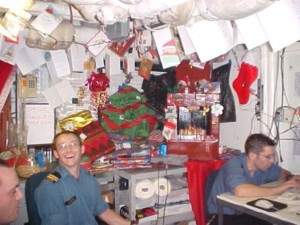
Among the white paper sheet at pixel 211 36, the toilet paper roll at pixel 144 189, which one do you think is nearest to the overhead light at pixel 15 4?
the white paper sheet at pixel 211 36

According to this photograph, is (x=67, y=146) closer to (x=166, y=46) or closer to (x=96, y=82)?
(x=166, y=46)

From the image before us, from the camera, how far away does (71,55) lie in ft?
9.50

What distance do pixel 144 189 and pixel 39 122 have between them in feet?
3.48

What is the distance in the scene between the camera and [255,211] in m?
1.89

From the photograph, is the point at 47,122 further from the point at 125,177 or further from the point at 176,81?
the point at 176,81

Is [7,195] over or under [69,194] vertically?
over

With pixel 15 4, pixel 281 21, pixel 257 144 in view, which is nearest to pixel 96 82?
pixel 15 4

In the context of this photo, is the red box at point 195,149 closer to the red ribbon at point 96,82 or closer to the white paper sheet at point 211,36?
the red ribbon at point 96,82

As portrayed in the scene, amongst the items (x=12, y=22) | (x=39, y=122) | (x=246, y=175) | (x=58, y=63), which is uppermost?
(x=12, y=22)

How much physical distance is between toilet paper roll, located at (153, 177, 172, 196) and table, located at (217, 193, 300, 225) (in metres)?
0.60

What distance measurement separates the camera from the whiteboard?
9.02 ft

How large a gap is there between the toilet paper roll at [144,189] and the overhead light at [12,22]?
1.38 metres

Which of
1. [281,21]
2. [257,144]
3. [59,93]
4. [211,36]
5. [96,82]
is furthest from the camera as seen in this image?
[96,82]

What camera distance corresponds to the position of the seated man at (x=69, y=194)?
6.00 ft
